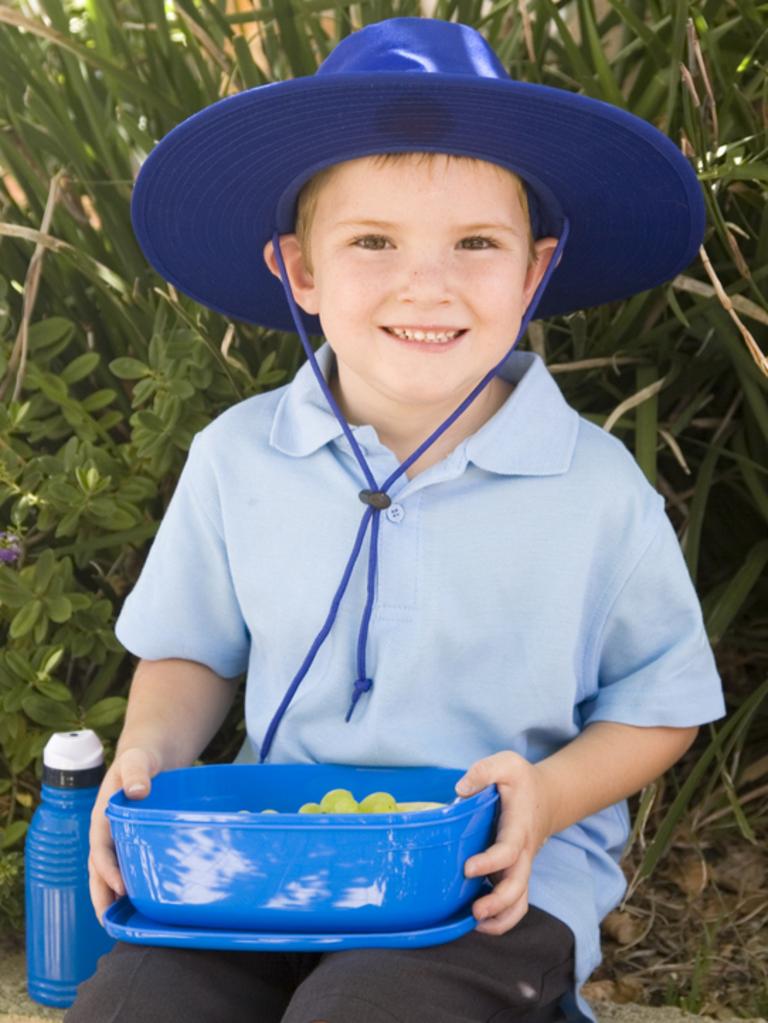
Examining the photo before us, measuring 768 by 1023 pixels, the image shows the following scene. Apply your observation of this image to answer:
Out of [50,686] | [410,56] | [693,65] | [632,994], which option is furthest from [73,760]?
[693,65]

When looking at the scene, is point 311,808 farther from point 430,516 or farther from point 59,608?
point 59,608

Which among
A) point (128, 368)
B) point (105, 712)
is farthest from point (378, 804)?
point (128, 368)

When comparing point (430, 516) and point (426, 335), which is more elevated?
point (426, 335)

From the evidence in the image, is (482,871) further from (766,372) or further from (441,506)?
(766,372)

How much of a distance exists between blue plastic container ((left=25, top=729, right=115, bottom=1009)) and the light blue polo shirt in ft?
0.81

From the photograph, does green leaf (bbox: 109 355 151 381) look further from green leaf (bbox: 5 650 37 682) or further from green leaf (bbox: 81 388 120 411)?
green leaf (bbox: 5 650 37 682)

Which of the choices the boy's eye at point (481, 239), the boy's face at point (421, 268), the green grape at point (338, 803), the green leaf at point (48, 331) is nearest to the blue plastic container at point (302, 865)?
the green grape at point (338, 803)

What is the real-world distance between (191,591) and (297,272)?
383 millimetres

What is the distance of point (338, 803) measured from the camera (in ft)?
4.89

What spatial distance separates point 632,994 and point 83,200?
1428 millimetres

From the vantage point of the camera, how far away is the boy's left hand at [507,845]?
55.9 inches

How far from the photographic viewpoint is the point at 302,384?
5.96 ft

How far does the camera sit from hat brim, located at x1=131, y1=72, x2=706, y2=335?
1533 millimetres

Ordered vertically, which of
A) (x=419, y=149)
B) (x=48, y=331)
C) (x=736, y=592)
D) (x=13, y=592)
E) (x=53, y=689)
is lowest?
(x=736, y=592)
